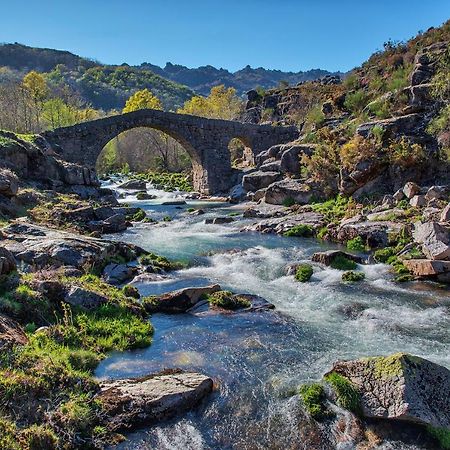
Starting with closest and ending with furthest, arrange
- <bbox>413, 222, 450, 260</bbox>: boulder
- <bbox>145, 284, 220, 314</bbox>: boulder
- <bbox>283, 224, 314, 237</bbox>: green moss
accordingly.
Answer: <bbox>145, 284, 220, 314</bbox>: boulder → <bbox>413, 222, 450, 260</bbox>: boulder → <bbox>283, 224, 314, 237</bbox>: green moss

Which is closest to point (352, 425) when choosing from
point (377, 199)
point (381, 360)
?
point (381, 360)

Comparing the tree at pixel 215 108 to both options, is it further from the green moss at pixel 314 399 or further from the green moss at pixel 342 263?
the green moss at pixel 314 399

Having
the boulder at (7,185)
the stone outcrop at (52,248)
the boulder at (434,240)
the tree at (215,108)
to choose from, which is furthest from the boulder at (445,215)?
the tree at (215,108)

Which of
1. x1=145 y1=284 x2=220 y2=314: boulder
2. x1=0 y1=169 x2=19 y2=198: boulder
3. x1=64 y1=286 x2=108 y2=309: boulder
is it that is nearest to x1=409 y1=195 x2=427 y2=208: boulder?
x1=145 y1=284 x2=220 y2=314: boulder

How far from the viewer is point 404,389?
257 inches

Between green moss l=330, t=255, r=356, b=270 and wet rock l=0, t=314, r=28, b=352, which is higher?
wet rock l=0, t=314, r=28, b=352

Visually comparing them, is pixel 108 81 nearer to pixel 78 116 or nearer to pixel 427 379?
pixel 78 116

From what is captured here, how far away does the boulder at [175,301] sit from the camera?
1101 centimetres

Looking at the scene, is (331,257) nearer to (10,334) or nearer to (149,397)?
(149,397)

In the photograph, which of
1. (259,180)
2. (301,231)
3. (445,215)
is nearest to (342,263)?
(445,215)

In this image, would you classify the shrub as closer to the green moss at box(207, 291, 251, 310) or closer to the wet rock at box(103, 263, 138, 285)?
the green moss at box(207, 291, 251, 310)

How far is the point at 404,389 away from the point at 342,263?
8.88 meters

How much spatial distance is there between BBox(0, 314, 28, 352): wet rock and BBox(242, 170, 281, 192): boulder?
26279mm

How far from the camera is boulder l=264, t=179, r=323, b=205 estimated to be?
27.1 m
